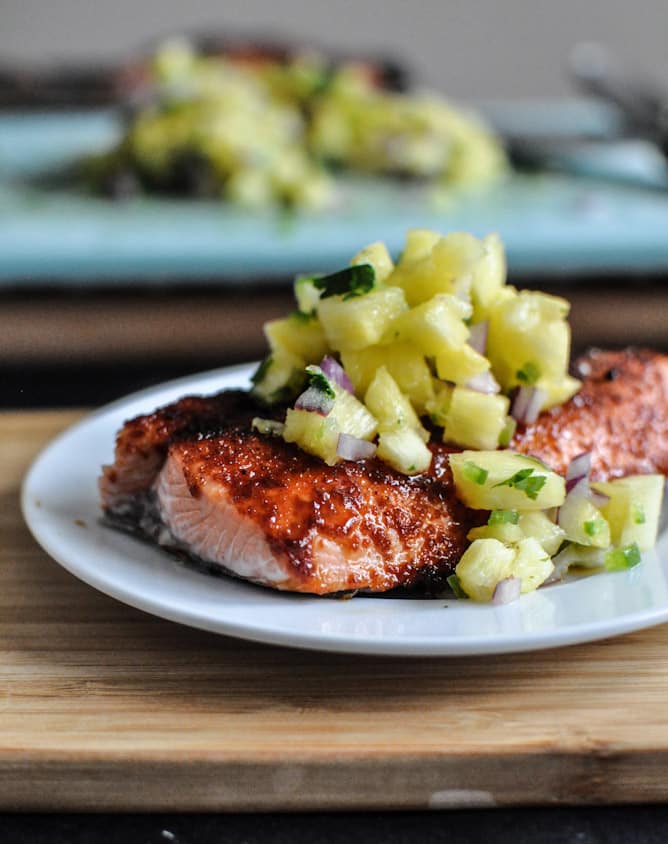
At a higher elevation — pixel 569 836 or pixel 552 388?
pixel 552 388

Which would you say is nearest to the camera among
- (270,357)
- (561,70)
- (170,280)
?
(270,357)

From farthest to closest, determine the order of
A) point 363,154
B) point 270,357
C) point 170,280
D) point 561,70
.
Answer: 1. point 561,70
2. point 363,154
3. point 170,280
4. point 270,357

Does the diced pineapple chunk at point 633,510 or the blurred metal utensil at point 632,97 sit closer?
the diced pineapple chunk at point 633,510

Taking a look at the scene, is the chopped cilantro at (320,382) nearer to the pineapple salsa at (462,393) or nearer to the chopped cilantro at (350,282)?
the pineapple salsa at (462,393)

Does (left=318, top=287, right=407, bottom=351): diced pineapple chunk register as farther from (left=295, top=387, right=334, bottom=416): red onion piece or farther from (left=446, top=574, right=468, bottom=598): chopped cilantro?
(left=446, top=574, right=468, bottom=598): chopped cilantro

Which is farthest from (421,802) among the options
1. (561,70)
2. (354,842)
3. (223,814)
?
(561,70)

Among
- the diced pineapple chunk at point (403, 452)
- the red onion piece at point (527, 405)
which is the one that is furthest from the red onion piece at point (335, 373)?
the red onion piece at point (527, 405)

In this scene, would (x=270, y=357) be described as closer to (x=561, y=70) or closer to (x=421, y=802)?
(x=421, y=802)

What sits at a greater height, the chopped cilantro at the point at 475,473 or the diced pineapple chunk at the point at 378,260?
the diced pineapple chunk at the point at 378,260
